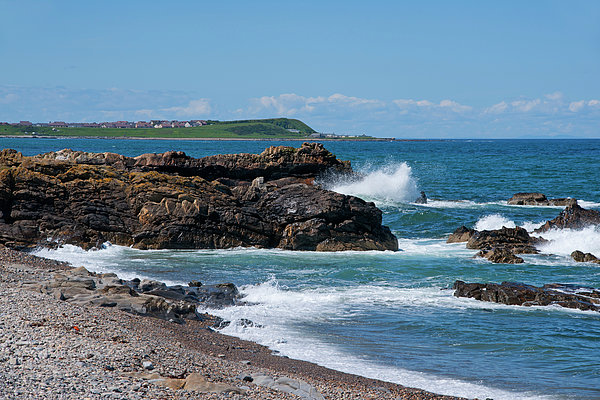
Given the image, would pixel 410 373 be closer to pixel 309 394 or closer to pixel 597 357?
pixel 309 394

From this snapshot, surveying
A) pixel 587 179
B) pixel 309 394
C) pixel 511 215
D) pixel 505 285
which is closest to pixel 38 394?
pixel 309 394

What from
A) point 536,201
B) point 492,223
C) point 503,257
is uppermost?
point 536,201

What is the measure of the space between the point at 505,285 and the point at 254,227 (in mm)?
10915

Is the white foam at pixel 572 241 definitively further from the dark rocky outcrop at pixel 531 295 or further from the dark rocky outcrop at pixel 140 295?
the dark rocky outcrop at pixel 140 295

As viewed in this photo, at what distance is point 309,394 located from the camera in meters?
9.25

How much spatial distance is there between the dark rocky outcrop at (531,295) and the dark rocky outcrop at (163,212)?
8.05m

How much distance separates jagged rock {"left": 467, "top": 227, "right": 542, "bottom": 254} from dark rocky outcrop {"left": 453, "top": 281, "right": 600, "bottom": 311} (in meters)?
7.27

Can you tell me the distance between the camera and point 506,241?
26.1 m

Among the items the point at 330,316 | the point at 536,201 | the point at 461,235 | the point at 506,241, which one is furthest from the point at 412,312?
the point at 536,201

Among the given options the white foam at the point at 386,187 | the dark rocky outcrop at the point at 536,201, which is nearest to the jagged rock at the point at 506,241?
the white foam at the point at 386,187

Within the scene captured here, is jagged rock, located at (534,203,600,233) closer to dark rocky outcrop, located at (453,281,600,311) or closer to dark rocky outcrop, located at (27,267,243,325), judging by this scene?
dark rocky outcrop, located at (453,281,600,311)

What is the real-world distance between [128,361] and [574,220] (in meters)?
23.7

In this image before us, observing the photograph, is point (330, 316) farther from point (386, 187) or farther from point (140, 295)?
point (386, 187)

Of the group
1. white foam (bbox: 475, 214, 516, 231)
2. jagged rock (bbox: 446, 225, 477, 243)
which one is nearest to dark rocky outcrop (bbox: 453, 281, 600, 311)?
jagged rock (bbox: 446, 225, 477, 243)
